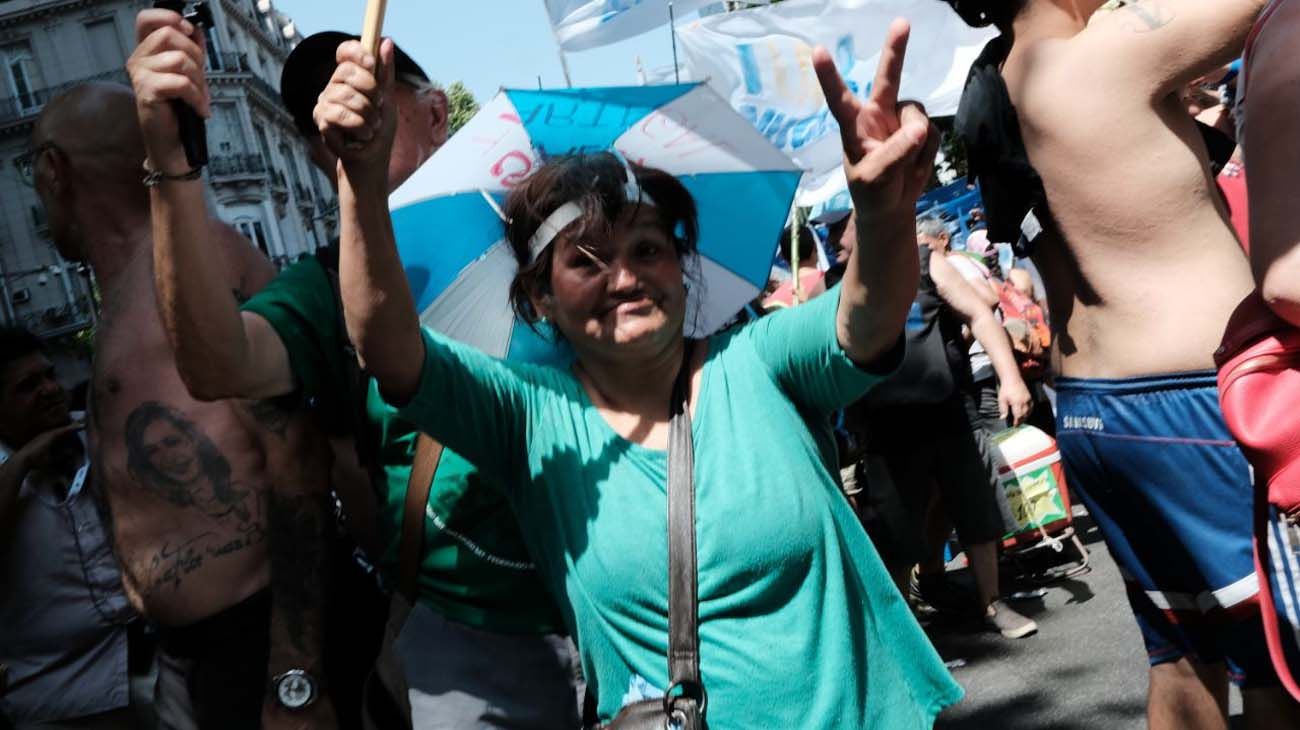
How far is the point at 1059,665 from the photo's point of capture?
4758 mm

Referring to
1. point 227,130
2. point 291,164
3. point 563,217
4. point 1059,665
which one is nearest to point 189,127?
point 563,217

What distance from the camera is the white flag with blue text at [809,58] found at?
23.7 feet

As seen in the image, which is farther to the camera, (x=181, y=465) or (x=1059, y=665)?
(x=1059, y=665)

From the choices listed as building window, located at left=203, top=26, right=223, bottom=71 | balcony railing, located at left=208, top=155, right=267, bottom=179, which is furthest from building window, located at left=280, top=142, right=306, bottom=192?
building window, located at left=203, top=26, right=223, bottom=71

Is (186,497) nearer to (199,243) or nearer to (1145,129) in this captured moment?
(199,243)

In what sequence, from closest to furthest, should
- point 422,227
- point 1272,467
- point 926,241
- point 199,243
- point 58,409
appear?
point 1272,467
point 199,243
point 422,227
point 58,409
point 926,241

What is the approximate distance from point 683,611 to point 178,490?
46.2 inches

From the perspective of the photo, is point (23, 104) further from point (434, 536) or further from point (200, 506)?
point (434, 536)

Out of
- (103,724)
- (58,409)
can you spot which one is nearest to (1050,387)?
(103,724)

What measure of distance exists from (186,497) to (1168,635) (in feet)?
6.69

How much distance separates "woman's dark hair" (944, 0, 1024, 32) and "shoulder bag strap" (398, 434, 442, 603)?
1632 millimetres

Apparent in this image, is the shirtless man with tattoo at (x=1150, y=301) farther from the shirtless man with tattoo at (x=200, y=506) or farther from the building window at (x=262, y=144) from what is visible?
the building window at (x=262, y=144)

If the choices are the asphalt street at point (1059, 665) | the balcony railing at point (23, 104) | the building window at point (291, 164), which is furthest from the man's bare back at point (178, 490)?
the building window at point (291, 164)

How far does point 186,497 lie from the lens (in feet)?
8.02
